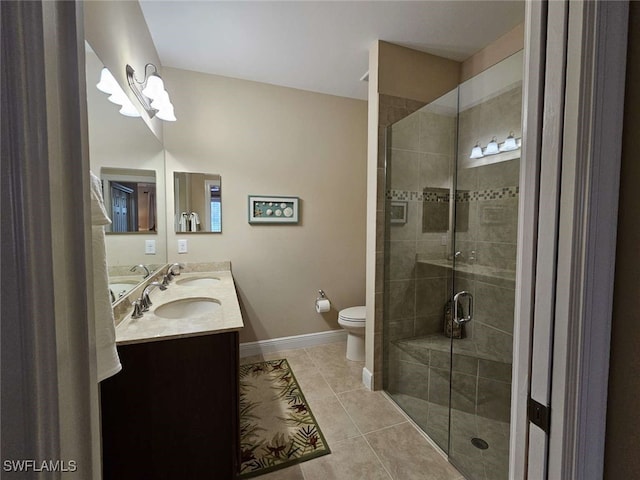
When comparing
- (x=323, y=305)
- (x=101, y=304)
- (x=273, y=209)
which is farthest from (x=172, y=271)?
(x=101, y=304)

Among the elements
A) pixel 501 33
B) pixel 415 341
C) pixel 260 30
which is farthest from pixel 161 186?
pixel 501 33

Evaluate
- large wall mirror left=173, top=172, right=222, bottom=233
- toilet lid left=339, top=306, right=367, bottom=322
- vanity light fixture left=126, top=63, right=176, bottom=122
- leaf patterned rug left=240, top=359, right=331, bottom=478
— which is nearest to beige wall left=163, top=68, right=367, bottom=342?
large wall mirror left=173, top=172, right=222, bottom=233

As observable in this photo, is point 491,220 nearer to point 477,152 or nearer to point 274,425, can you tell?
point 477,152

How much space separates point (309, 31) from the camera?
6.25 feet

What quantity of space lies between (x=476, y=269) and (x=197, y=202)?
244 centimetres

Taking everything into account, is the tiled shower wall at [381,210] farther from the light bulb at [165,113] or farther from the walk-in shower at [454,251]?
the light bulb at [165,113]

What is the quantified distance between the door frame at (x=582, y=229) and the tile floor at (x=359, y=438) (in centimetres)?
118

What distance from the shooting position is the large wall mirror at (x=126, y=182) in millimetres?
1218

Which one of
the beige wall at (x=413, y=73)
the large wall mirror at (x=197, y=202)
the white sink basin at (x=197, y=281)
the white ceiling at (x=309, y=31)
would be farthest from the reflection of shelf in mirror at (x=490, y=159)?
the white sink basin at (x=197, y=281)

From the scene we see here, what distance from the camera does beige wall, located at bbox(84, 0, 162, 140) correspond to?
118 centimetres

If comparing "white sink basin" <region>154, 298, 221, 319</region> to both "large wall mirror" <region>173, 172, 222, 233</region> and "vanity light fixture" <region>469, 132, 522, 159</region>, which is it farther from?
"vanity light fixture" <region>469, 132, 522, 159</region>

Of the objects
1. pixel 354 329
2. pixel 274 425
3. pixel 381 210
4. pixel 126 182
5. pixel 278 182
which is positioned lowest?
pixel 274 425

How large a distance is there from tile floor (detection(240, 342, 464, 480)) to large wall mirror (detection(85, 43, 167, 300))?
56.5 inches

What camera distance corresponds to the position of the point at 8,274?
0.31 m
